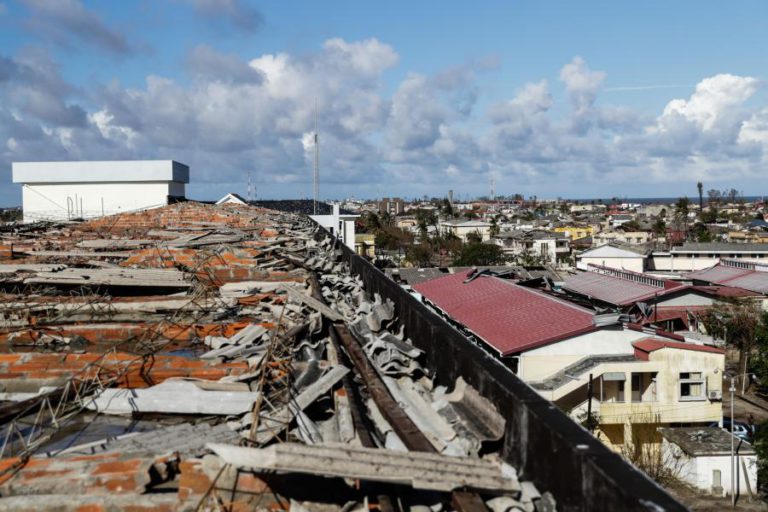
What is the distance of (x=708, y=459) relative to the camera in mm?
19328

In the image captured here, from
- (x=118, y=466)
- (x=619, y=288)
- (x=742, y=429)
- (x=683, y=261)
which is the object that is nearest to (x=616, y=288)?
(x=619, y=288)

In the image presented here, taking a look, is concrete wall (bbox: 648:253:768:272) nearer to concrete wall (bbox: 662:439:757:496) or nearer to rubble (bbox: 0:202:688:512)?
concrete wall (bbox: 662:439:757:496)

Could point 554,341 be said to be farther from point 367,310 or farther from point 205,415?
point 205,415

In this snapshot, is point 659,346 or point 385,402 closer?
point 385,402

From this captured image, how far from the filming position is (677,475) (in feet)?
65.3

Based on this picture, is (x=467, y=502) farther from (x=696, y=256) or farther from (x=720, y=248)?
(x=720, y=248)

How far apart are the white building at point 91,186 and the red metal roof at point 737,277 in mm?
35147

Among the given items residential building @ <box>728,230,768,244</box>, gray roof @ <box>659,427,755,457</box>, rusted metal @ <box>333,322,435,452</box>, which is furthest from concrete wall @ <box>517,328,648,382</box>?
residential building @ <box>728,230,768,244</box>

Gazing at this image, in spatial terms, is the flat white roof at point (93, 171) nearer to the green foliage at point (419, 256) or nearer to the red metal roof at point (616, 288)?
the red metal roof at point (616, 288)

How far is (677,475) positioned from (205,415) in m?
19.4

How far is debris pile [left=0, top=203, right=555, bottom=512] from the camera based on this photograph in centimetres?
300

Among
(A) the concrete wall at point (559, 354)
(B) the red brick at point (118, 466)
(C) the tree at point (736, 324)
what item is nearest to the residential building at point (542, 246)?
(C) the tree at point (736, 324)

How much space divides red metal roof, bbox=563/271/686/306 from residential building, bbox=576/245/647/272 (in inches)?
707

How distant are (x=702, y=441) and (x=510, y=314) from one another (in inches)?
264
